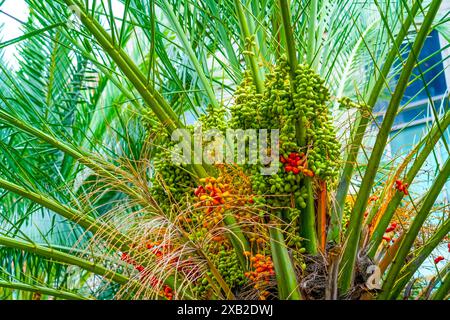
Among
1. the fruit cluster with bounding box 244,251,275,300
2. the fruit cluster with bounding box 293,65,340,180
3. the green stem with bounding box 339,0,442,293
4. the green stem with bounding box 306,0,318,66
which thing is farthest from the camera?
the green stem with bounding box 306,0,318,66

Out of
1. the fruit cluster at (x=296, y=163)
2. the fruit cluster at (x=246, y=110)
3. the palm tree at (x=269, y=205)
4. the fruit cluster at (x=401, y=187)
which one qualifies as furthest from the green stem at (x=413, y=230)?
the fruit cluster at (x=246, y=110)

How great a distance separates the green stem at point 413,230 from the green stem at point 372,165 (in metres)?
0.09

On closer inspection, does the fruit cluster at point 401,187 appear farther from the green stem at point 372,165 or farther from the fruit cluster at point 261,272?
the fruit cluster at point 261,272

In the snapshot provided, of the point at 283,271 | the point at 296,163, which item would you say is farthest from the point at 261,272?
the point at 296,163

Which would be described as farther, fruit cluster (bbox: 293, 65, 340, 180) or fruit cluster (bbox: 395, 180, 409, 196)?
fruit cluster (bbox: 395, 180, 409, 196)

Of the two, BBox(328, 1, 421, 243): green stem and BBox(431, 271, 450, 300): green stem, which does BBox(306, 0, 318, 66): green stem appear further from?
BBox(431, 271, 450, 300): green stem

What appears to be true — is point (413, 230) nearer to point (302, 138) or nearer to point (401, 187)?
point (401, 187)

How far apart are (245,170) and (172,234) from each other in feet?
0.78

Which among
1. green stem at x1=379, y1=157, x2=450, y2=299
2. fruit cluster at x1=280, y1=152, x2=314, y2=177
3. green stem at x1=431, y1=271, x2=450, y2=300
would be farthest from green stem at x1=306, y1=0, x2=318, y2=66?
green stem at x1=431, y1=271, x2=450, y2=300

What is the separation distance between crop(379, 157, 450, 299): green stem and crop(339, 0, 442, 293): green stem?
9cm

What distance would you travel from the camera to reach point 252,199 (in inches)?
61.5

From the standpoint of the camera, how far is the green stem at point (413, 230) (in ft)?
4.81

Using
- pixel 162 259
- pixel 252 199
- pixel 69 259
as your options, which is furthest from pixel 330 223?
pixel 69 259

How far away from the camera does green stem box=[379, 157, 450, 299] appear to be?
147 cm
